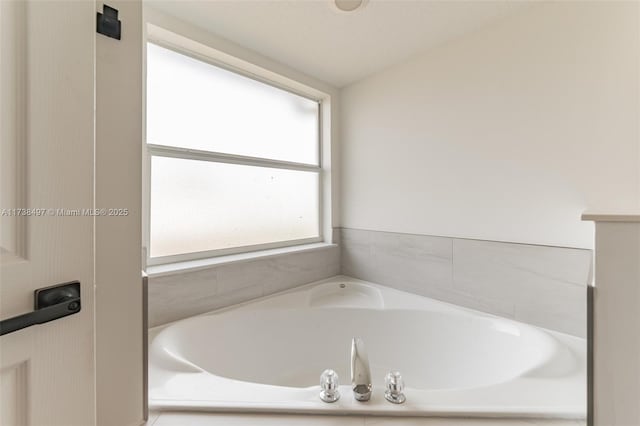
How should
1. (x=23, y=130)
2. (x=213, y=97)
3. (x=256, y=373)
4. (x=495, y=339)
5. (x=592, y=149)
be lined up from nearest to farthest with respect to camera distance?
(x=23, y=130), (x=592, y=149), (x=495, y=339), (x=256, y=373), (x=213, y=97)

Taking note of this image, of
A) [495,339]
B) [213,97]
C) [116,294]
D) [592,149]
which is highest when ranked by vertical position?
[213,97]

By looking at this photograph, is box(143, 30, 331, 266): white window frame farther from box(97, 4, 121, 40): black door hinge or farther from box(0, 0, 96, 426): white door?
box(97, 4, 121, 40): black door hinge

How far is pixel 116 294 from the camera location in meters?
0.64

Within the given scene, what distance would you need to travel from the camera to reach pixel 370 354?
158 cm

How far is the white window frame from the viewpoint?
1.37m

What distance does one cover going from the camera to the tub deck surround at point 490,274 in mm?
1216

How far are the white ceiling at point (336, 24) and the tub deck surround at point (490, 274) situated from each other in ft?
3.98

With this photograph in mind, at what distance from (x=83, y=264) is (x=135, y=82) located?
0.47 meters

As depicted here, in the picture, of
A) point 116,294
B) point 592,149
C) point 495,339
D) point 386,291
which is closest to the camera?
point 116,294

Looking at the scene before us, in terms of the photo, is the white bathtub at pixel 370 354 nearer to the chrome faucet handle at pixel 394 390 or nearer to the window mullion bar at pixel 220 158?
the chrome faucet handle at pixel 394 390

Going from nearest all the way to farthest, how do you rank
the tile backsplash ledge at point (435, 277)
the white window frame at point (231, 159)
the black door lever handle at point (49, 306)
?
the black door lever handle at point (49, 306)
the tile backsplash ledge at point (435, 277)
the white window frame at point (231, 159)

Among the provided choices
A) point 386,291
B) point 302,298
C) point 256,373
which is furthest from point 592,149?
point 256,373

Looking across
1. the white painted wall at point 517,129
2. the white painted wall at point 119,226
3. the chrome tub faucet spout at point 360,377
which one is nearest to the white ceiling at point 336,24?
the white painted wall at point 517,129

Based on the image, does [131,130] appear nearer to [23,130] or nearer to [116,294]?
[23,130]
